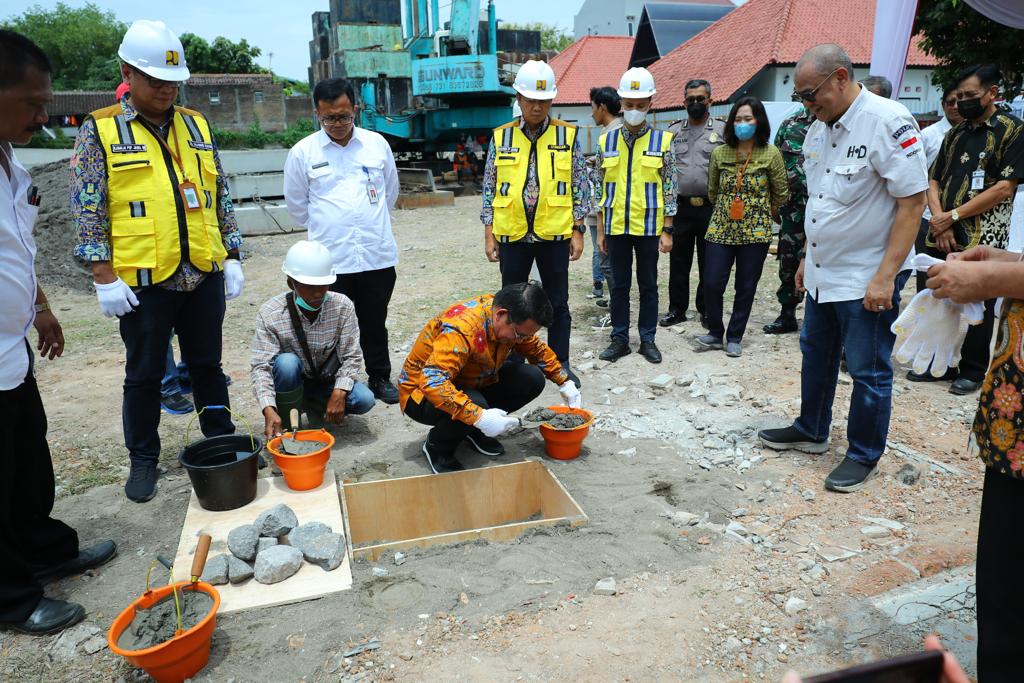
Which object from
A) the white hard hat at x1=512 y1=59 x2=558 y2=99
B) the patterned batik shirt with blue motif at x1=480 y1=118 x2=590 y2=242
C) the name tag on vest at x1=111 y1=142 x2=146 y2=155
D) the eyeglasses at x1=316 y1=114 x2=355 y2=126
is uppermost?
the white hard hat at x1=512 y1=59 x2=558 y2=99

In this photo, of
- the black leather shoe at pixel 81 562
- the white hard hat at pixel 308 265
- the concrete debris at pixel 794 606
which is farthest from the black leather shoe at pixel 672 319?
the black leather shoe at pixel 81 562

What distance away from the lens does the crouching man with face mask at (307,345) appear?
3688 millimetres

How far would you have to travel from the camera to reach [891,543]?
2988mm

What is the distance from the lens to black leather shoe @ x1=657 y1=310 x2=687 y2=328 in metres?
6.41

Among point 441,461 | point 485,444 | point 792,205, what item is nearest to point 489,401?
point 485,444

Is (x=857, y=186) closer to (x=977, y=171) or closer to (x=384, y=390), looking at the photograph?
(x=977, y=171)

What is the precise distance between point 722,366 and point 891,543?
2422mm

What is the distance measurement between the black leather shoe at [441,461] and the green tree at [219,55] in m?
51.9

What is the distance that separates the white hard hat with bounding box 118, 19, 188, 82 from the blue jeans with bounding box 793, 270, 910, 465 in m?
3.35

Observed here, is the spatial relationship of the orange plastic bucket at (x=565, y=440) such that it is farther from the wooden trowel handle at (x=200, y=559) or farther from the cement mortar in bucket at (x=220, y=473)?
the wooden trowel handle at (x=200, y=559)

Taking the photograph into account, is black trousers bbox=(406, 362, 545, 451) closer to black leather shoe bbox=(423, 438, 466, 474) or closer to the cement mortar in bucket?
black leather shoe bbox=(423, 438, 466, 474)

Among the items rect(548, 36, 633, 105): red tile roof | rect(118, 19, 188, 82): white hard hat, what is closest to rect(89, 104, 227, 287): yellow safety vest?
rect(118, 19, 188, 82): white hard hat

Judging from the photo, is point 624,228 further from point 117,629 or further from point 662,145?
point 117,629

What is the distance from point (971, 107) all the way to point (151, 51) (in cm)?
469
